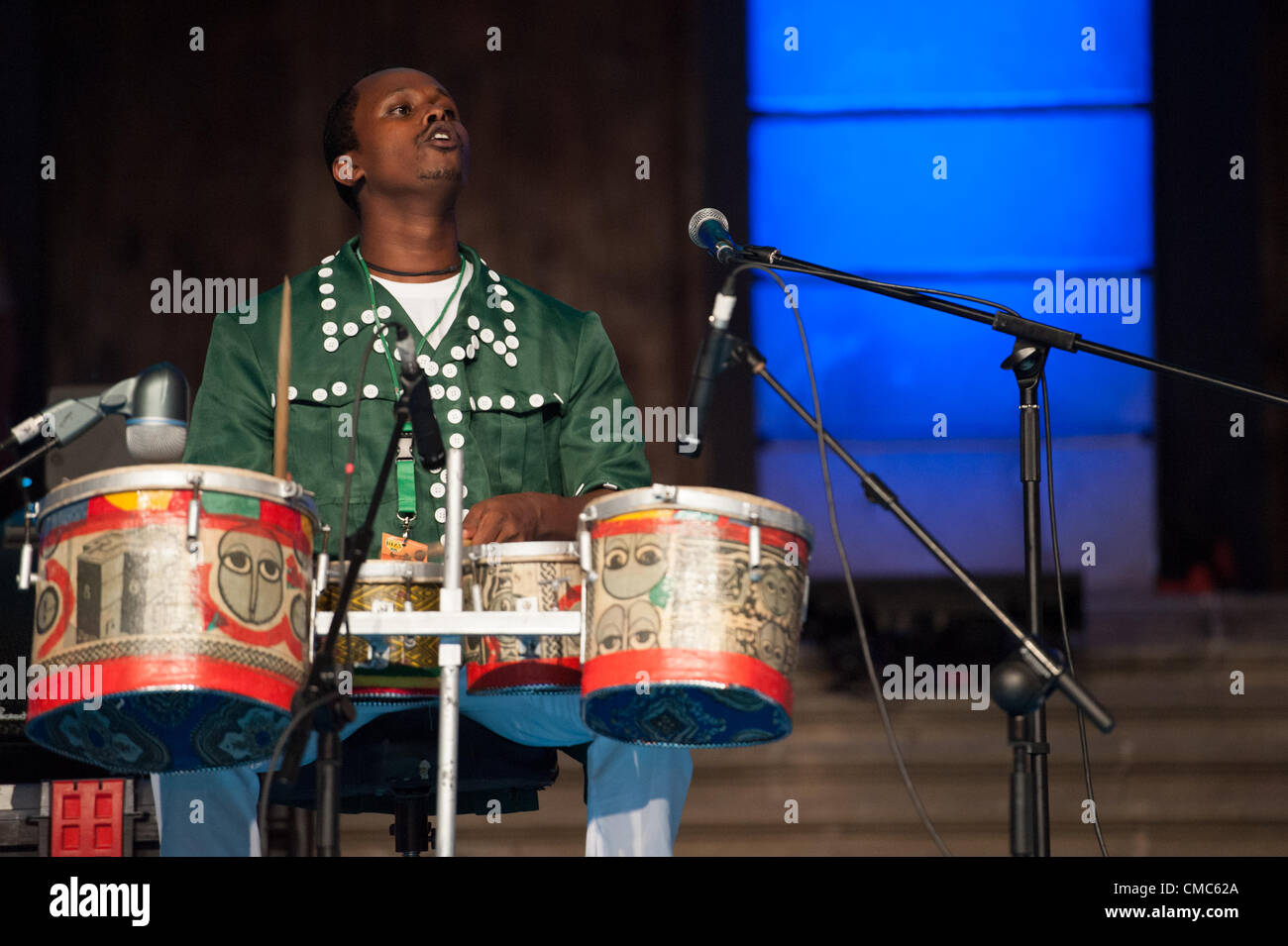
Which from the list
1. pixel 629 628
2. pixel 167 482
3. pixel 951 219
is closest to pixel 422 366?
pixel 167 482

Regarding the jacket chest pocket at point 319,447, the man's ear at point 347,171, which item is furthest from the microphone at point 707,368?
the man's ear at point 347,171

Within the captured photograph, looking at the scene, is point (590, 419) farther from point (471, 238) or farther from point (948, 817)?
point (471, 238)

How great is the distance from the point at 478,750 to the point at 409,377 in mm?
826

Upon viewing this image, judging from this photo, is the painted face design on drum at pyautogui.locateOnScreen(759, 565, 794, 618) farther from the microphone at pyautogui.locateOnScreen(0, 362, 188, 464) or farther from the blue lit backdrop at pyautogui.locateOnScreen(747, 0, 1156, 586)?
the blue lit backdrop at pyautogui.locateOnScreen(747, 0, 1156, 586)

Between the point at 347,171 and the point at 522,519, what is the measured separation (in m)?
1.04

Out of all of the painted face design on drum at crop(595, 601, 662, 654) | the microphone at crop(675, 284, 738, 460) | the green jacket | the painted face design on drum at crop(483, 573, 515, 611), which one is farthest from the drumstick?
the microphone at crop(675, 284, 738, 460)

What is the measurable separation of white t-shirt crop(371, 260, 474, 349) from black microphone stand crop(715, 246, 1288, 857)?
90 cm

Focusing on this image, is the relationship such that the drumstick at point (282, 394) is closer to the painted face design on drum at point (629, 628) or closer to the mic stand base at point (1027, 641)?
the painted face design on drum at point (629, 628)

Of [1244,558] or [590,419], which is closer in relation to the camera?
[590,419]

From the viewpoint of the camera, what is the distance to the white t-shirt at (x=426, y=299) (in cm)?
389

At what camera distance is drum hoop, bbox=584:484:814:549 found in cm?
304

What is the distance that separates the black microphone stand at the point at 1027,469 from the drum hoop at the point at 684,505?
0.17m
